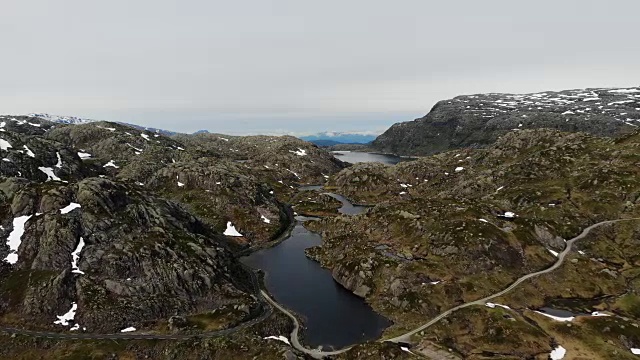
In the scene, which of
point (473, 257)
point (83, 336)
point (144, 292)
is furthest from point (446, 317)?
point (83, 336)

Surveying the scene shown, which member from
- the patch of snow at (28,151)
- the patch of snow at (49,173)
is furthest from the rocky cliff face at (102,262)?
the patch of snow at (28,151)

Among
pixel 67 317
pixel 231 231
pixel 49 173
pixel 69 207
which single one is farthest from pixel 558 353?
pixel 49 173

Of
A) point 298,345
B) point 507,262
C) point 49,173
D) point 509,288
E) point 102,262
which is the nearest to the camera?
point 298,345

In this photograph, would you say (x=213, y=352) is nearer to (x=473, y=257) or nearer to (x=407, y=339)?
(x=407, y=339)

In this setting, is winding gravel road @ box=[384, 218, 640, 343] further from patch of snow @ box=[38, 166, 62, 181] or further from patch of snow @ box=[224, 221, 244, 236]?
patch of snow @ box=[38, 166, 62, 181]

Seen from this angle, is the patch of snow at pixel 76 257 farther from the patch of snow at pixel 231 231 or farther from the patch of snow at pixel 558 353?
the patch of snow at pixel 558 353

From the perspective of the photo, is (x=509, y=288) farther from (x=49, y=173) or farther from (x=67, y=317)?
(x=49, y=173)

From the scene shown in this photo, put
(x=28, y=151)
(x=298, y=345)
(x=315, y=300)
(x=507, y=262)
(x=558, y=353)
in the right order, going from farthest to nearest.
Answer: (x=28, y=151) < (x=507, y=262) < (x=315, y=300) < (x=298, y=345) < (x=558, y=353)
